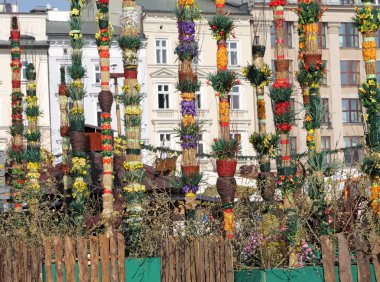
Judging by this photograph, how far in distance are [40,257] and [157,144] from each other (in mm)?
41193

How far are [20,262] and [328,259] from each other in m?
5.03

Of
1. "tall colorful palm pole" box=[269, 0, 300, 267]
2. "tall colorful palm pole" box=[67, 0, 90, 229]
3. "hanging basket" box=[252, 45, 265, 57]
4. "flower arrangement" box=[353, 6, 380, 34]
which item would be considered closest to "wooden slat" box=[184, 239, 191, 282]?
"tall colorful palm pole" box=[269, 0, 300, 267]

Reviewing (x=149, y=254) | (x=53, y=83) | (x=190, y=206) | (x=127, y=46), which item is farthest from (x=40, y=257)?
(x=53, y=83)

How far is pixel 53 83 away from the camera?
179 feet

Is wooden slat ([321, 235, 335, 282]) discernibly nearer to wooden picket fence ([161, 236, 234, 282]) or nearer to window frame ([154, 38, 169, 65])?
wooden picket fence ([161, 236, 234, 282])

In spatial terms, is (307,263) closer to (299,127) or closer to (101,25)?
(101,25)

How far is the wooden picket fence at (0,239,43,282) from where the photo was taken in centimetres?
1495

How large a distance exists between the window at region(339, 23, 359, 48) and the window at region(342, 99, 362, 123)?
3.28 meters

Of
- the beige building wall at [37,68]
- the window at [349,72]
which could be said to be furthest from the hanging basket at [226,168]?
the window at [349,72]

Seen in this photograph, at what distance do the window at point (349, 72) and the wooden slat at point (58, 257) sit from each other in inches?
1884

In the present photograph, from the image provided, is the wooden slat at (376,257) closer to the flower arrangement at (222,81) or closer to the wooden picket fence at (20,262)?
the flower arrangement at (222,81)

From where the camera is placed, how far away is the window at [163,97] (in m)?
57.4

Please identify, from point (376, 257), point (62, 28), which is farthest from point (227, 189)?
point (62, 28)

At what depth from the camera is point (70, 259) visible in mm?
14414
